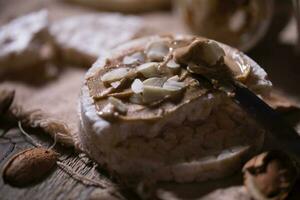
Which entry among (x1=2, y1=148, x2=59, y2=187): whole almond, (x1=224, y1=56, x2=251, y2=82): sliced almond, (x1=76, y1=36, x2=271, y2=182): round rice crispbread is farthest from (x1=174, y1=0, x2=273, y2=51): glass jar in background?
(x1=2, y1=148, x2=59, y2=187): whole almond

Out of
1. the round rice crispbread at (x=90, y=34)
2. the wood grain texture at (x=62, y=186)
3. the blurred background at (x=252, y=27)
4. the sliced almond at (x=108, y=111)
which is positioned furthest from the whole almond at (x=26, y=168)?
the blurred background at (x=252, y=27)

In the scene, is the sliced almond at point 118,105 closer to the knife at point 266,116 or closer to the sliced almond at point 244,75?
the knife at point 266,116

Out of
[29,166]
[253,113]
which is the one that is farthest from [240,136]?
[29,166]

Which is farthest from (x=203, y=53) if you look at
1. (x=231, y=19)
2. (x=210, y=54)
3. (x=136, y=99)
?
(x=231, y=19)

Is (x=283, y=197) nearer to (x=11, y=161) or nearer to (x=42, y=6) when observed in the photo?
(x=11, y=161)

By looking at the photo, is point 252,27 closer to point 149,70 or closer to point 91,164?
point 149,70
